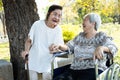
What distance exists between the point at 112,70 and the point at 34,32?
1005 millimetres

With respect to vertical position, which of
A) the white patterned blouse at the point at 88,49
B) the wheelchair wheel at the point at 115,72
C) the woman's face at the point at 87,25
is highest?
the woman's face at the point at 87,25

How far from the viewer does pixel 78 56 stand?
3.21m

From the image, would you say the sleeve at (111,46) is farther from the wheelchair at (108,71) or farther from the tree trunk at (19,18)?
the tree trunk at (19,18)

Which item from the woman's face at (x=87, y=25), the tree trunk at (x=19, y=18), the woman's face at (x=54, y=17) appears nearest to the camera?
the woman's face at (x=87, y=25)

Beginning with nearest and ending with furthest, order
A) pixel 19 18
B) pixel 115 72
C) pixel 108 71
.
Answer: pixel 108 71 < pixel 115 72 < pixel 19 18

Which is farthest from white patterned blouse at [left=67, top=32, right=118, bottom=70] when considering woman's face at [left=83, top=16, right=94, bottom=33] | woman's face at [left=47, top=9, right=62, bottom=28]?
woman's face at [left=47, top=9, right=62, bottom=28]

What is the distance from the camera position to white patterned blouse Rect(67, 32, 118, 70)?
3037mm

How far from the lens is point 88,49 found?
3.13 m

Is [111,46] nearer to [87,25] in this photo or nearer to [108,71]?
[108,71]

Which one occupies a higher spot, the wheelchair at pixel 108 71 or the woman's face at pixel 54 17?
the woman's face at pixel 54 17

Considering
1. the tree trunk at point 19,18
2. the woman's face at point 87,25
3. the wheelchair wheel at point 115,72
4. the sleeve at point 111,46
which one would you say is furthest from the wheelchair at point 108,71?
the tree trunk at point 19,18

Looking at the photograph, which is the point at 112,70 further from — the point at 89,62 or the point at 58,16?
the point at 58,16

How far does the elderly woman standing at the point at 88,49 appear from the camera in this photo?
2.99m

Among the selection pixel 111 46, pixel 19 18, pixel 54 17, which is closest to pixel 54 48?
pixel 54 17
